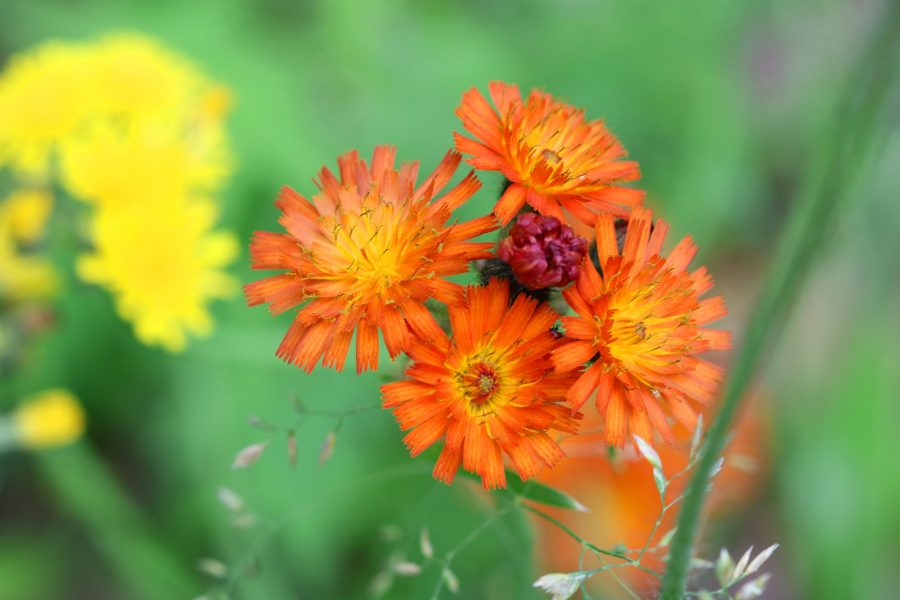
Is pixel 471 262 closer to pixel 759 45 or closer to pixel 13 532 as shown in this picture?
pixel 13 532

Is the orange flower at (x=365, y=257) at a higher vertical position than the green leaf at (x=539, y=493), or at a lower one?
higher

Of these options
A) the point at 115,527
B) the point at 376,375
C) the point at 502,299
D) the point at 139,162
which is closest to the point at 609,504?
the point at 376,375

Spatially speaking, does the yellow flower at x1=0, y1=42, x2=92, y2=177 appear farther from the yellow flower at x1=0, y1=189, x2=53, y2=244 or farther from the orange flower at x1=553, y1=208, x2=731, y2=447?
the orange flower at x1=553, y1=208, x2=731, y2=447

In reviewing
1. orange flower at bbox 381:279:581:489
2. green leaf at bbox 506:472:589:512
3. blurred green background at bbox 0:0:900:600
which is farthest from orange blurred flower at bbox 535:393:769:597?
orange flower at bbox 381:279:581:489

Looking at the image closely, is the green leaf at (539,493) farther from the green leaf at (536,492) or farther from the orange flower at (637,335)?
the orange flower at (637,335)

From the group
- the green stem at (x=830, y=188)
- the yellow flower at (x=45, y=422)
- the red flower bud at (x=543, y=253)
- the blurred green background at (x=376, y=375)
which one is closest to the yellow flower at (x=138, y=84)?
the blurred green background at (x=376, y=375)

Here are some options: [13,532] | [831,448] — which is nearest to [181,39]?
[13,532]

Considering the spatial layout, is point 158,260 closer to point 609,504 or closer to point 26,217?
point 26,217
